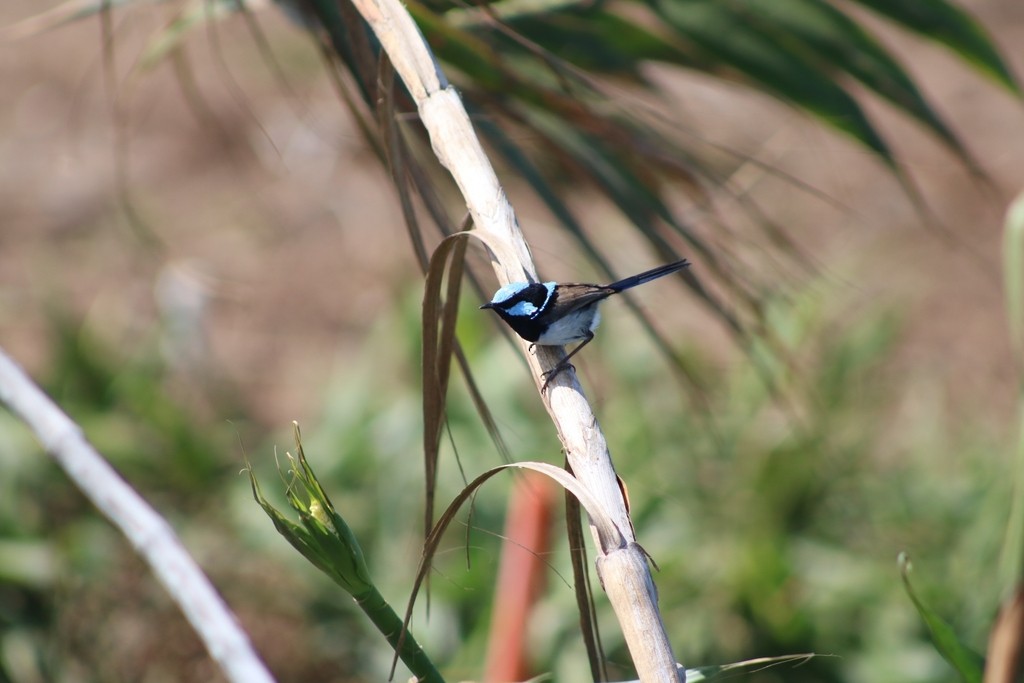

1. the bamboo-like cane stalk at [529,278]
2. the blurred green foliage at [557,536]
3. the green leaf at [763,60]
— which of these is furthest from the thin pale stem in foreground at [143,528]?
the blurred green foliage at [557,536]

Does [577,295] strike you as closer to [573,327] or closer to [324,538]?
[573,327]

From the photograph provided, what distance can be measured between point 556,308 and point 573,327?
0.11 metres

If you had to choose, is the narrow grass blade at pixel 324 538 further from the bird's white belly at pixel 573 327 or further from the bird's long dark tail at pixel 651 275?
the bird's white belly at pixel 573 327

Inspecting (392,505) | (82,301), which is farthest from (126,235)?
(392,505)

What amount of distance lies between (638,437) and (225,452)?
179cm

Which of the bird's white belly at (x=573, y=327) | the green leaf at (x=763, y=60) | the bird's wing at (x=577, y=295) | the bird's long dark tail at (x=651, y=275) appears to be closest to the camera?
the bird's long dark tail at (x=651, y=275)

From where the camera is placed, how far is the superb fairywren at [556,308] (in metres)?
1.31

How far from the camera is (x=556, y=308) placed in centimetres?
224

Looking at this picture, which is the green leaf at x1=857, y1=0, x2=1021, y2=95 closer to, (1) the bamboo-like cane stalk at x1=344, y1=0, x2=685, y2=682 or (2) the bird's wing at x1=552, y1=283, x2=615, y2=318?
(2) the bird's wing at x1=552, y1=283, x2=615, y2=318

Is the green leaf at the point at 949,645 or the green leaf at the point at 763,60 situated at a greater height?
the green leaf at the point at 763,60

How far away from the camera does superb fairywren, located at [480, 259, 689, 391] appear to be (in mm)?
1308

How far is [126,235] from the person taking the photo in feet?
20.2

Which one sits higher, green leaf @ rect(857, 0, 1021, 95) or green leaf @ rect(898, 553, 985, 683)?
green leaf @ rect(857, 0, 1021, 95)

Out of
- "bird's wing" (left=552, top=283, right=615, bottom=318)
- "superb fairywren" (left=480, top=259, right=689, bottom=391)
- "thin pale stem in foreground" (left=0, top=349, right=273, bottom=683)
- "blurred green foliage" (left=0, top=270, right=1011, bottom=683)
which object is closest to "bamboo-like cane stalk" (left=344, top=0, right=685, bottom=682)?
"superb fairywren" (left=480, top=259, right=689, bottom=391)
